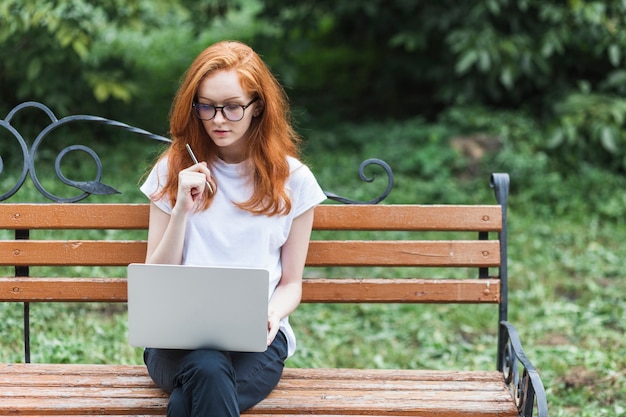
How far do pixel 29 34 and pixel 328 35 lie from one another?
3718 millimetres

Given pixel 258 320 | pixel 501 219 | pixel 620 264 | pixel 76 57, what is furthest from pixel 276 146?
pixel 76 57

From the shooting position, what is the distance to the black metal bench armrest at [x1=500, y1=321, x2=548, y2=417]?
2.44m

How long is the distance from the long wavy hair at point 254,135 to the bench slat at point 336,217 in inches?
12.5

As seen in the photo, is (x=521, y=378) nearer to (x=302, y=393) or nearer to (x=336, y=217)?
(x=302, y=393)

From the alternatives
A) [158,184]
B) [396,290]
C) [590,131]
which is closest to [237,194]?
[158,184]

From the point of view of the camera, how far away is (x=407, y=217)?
3.07m

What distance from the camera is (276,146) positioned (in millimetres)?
2777

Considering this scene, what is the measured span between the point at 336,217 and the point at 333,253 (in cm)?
12

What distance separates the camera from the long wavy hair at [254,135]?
2672mm

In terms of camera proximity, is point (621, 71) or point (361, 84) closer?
point (621, 71)

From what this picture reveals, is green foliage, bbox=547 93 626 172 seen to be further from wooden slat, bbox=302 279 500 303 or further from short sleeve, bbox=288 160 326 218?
short sleeve, bbox=288 160 326 218

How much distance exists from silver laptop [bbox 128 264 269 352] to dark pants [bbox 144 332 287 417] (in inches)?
2.4

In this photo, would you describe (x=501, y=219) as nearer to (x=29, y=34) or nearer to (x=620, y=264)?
(x=620, y=264)

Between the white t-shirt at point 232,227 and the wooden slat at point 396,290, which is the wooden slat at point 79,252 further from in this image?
the wooden slat at point 396,290
